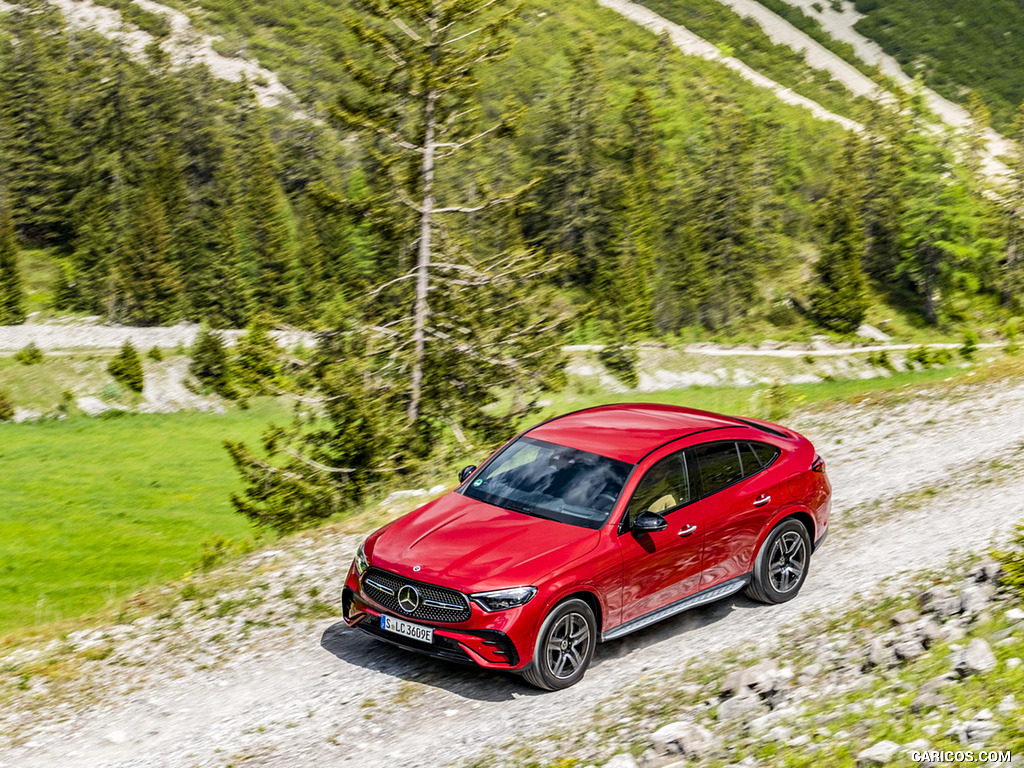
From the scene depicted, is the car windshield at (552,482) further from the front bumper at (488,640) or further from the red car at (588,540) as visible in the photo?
the front bumper at (488,640)

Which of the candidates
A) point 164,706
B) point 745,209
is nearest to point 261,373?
point 164,706

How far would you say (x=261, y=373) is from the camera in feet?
73.5

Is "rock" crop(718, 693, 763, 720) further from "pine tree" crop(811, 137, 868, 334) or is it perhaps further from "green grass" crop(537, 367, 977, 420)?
"pine tree" crop(811, 137, 868, 334)

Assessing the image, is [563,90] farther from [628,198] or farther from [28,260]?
[28,260]

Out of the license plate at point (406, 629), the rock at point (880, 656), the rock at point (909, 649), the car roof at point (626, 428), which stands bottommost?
the license plate at point (406, 629)

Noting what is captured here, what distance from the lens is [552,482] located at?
346 inches

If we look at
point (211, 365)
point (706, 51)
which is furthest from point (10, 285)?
point (706, 51)

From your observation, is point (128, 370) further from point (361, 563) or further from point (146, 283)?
point (361, 563)

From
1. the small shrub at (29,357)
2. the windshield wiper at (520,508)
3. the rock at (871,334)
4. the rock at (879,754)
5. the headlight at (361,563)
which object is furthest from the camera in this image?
the rock at (871,334)

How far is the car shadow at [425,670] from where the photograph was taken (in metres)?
8.02

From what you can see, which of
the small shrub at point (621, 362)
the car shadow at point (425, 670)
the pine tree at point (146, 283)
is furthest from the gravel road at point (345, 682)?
the pine tree at point (146, 283)

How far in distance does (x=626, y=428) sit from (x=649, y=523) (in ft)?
4.92

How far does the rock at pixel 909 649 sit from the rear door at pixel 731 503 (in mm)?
1979

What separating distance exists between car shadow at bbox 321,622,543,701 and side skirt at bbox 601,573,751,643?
2.84ft
